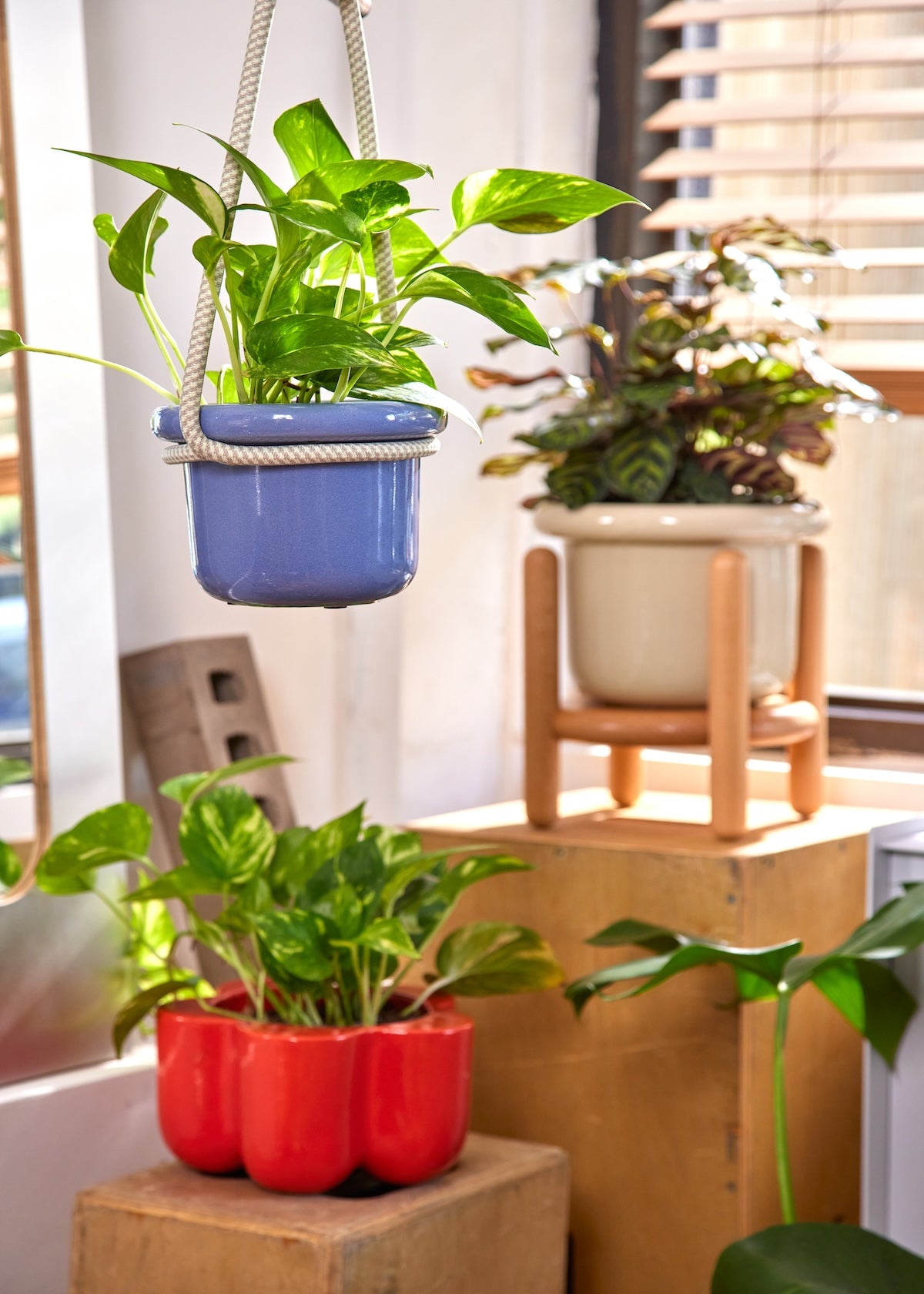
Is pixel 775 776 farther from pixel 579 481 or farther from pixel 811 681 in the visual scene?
pixel 579 481

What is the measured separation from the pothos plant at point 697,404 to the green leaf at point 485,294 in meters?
0.75

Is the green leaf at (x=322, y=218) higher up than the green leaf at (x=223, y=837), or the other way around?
the green leaf at (x=322, y=218)

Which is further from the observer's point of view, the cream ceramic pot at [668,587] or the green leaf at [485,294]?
the cream ceramic pot at [668,587]

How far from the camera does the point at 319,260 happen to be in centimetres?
67

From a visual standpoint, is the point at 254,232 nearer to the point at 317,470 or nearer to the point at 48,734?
the point at 48,734

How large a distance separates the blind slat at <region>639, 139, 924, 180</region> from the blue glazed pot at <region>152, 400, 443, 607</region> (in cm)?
128

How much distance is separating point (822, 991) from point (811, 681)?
0.43 meters

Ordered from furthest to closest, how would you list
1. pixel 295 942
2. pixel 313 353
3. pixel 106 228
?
pixel 295 942
pixel 106 228
pixel 313 353

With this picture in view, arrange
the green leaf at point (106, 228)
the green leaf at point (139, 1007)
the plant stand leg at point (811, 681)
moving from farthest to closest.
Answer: the plant stand leg at point (811, 681) → the green leaf at point (139, 1007) → the green leaf at point (106, 228)

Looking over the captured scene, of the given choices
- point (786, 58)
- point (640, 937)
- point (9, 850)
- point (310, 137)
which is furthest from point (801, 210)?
point (310, 137)

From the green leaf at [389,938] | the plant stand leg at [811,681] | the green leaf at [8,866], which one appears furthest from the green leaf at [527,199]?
the plant stand leg at [811,681]

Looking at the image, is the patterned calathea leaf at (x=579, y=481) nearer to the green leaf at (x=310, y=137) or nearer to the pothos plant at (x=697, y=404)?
the pothos plant at (x=697, y=404)

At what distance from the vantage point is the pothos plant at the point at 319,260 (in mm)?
569

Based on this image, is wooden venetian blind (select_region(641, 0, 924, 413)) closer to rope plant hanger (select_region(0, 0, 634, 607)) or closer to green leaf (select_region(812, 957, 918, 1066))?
green leaf (select_region(812, 957, 918, 1066))
